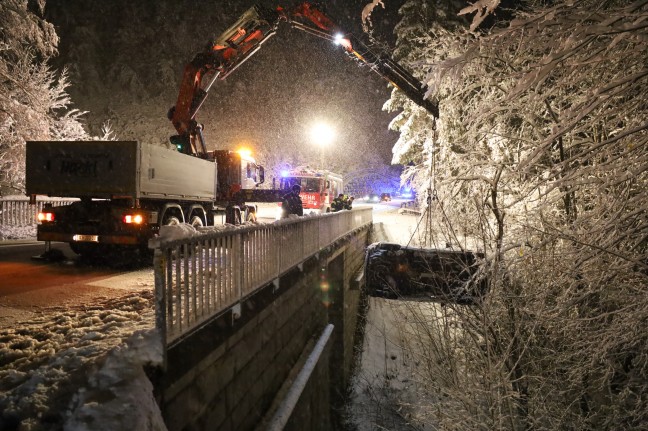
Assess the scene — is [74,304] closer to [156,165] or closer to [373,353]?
[156,165]

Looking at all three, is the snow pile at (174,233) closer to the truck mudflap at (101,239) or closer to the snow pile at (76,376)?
the snow pile at (76,376)

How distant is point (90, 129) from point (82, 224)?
180 feet

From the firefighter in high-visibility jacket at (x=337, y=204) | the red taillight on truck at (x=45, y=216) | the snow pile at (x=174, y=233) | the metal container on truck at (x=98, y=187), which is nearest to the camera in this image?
the snow pile at (x=174, y=233)

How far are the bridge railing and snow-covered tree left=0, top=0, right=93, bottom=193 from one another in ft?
38.8

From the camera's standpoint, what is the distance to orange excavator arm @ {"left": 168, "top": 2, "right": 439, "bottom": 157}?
10.9 meters

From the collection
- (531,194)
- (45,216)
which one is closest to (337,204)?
(45,216)

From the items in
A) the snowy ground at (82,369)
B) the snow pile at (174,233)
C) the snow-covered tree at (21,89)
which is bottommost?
the snowy ground at (82,369)

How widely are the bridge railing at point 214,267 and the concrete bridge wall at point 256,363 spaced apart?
0.56ft

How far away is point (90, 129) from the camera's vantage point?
52.2m

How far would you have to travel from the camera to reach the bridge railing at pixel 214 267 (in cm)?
305

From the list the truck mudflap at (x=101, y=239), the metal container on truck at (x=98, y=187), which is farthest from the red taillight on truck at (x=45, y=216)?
the truck mudflap at (x=101, y=239)

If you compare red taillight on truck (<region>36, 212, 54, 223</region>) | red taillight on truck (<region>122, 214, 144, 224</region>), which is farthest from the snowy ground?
red taillight on truck (<region>36, 212, 54, 223</region>)

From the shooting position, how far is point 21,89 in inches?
527

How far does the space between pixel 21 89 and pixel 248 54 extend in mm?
8920
